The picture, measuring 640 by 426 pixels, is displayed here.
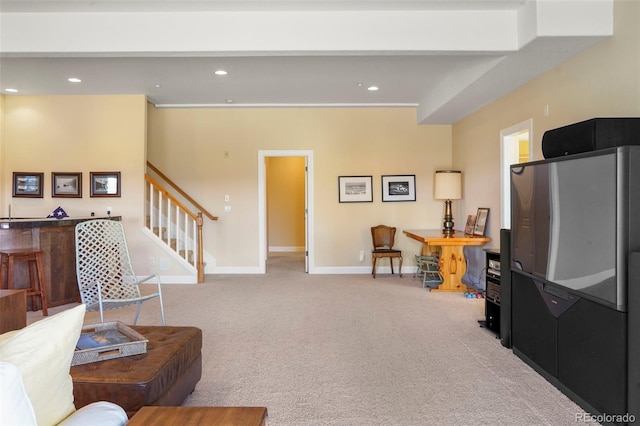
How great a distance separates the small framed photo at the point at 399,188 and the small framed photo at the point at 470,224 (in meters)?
1.17

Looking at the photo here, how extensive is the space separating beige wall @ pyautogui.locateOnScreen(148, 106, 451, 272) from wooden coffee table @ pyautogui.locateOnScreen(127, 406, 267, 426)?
543cm

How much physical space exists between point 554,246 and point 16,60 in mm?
5840

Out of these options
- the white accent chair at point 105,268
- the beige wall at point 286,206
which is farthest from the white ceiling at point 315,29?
the beige wall at point 286,206

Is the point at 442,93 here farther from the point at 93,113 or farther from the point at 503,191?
the point at 93,113

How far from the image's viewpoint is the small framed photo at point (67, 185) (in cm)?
605

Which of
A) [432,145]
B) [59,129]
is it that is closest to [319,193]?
[432,145]

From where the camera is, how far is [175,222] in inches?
266

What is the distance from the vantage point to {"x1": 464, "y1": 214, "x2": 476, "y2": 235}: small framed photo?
5.73 m

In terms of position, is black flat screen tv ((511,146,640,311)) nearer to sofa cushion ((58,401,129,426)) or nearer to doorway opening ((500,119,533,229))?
doorway opening ((500,119,533,229))

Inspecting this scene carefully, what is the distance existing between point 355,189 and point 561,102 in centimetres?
362

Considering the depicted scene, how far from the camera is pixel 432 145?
6871 millimetres

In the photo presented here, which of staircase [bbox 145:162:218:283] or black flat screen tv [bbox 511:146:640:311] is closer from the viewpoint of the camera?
black flat screen tv [bbox 511:146:640:311]

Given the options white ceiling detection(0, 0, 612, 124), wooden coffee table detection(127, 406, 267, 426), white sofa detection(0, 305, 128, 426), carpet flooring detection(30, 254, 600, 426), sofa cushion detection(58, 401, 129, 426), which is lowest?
carpet flooring detection(30, 254, 600, 426)

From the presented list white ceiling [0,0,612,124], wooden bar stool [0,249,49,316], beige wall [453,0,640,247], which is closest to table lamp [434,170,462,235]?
beige wall [453,0,640,247]
